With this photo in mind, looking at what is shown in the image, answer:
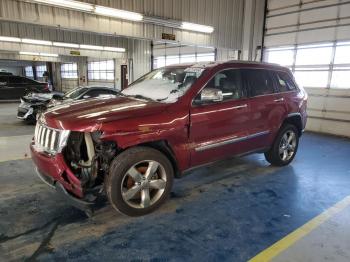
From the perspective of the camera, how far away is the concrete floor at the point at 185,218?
96.5 inches

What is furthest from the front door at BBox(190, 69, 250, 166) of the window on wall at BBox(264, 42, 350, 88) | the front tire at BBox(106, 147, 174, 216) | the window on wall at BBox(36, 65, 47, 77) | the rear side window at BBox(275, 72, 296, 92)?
the window on wall at BBox(36, 65, 47, 77)

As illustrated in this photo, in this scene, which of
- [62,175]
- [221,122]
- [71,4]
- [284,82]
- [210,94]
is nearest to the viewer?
[62,175]

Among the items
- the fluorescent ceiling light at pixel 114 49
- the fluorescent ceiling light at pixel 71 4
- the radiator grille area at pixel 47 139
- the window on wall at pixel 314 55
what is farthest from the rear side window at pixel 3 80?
the window on wall at pixel 314 55

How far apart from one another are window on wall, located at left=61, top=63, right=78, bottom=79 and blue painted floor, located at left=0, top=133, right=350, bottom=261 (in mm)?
22190

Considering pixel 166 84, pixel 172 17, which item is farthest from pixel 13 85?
pixel 166 84

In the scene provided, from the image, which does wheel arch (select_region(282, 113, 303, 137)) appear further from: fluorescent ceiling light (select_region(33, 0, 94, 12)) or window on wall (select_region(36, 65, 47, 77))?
window on wall (select_region(36, 65, 47, 77))

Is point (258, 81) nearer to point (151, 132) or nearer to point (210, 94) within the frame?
point (210, 94)

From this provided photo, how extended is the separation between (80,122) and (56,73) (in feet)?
92.5

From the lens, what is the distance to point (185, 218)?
9.95 feet

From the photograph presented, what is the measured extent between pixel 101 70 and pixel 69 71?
6.70 meters

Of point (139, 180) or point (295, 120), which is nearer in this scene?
point (139, 180)

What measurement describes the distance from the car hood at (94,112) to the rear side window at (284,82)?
2.40 meters

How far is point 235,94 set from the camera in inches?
147

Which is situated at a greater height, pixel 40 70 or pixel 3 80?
pixel 40 70
